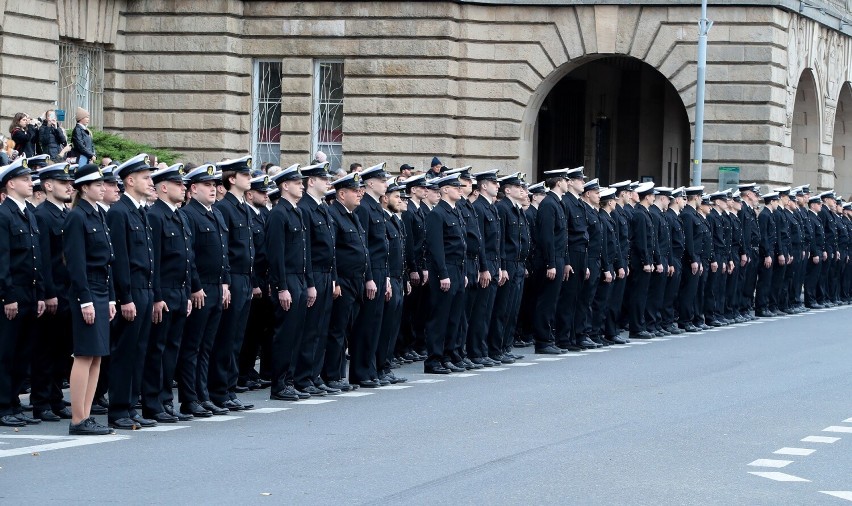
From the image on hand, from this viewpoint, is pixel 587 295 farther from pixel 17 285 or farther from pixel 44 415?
pixel 17 285

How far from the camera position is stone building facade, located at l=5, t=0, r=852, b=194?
36750mm

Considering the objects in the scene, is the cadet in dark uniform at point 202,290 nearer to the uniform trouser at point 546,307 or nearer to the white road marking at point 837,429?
the white road marking at point 837,429

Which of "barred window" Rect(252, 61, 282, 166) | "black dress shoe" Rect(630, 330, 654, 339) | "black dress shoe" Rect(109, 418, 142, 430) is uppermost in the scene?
"barred window" Rect(252, 61, 282, 166)

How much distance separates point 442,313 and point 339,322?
2245mm

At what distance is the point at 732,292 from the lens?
2720 centimetres

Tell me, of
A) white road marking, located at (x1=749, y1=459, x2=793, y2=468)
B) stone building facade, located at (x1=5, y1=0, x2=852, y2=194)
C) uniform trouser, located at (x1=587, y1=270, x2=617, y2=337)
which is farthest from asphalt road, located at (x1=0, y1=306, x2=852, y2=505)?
stone building facade, located at (x1=5, y1=0, x2=852, y2=194)

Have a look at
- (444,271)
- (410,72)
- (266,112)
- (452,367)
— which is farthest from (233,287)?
(266,112)

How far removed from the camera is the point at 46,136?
2378 centimetres

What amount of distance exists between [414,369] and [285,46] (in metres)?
19.7

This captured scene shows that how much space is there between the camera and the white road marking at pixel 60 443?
11852 millimetres

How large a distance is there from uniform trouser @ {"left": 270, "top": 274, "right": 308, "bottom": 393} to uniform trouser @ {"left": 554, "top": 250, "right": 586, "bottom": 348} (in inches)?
248

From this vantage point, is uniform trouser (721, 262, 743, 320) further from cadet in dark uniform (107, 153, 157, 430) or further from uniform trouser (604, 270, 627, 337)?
cadet in dark uniform (107, 153, 157, 430)

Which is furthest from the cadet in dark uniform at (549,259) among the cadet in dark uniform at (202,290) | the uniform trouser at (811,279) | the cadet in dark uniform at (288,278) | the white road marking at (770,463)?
the uniform trouser at (811,279)

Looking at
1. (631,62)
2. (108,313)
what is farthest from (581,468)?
(631,62)
